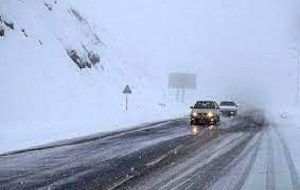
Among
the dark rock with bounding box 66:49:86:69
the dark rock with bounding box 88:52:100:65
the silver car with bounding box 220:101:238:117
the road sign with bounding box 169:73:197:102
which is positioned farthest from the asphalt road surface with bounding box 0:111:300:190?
the road sign with bounding box 169:73:197:102

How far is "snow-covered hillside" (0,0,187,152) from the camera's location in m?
32.9

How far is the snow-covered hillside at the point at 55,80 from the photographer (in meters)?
32.9

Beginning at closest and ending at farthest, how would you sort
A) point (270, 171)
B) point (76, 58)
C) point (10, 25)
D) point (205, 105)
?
point (270, 171), point (205, 105), point (10, 25), point (76, 58)

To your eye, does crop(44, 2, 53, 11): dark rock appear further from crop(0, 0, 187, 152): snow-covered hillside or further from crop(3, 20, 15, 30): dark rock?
crop(3, 20, 15, 30): dark rock

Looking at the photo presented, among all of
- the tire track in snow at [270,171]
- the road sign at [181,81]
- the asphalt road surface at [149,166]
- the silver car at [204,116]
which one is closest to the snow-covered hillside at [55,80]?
the asphalt road surface at [149,166]

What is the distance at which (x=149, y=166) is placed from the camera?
1595 centimetres

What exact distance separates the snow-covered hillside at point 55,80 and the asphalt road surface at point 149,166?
3.66m

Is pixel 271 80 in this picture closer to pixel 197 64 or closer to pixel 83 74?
pixel 197 64

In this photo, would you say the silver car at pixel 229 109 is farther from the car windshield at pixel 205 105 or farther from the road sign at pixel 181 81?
the road sign at pixel 181 81

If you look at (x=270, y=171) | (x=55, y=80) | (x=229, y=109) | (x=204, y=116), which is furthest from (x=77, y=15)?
(x=270, y=171)

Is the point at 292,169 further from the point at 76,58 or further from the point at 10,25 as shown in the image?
the point at 76,58

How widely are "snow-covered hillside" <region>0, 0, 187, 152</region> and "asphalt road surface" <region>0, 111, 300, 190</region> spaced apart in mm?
3664

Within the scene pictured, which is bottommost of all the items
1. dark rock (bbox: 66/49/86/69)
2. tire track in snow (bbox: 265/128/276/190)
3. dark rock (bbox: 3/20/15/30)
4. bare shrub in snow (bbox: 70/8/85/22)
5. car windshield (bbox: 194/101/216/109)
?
tire track in snow (bbox: 265/128/276/190)

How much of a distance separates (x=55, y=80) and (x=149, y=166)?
33647 millimetres
